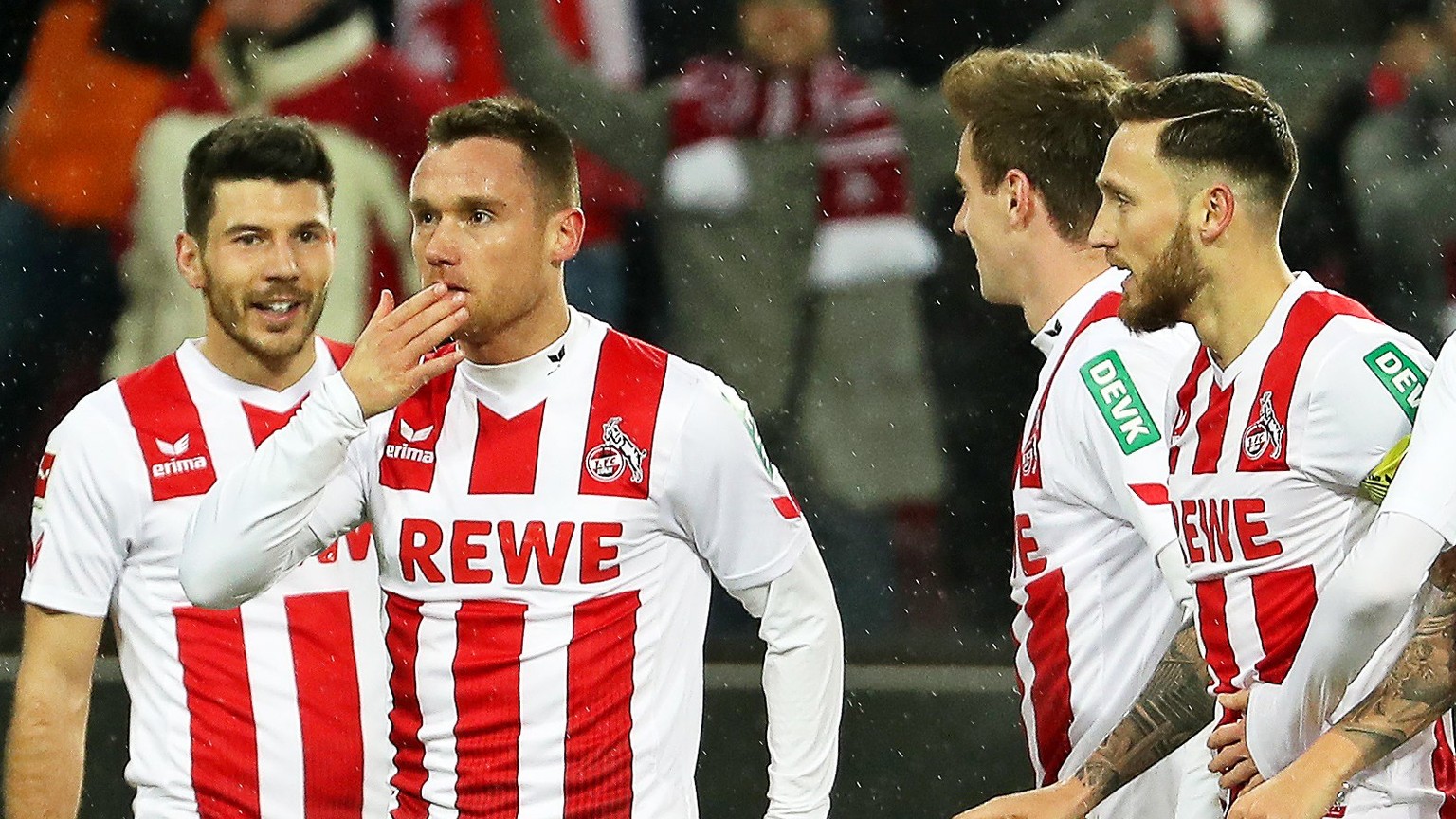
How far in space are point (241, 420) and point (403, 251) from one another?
84.6 inches

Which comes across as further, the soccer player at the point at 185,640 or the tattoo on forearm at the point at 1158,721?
the soccer player at the point at 185,640

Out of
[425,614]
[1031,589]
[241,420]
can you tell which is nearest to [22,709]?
[241,420]

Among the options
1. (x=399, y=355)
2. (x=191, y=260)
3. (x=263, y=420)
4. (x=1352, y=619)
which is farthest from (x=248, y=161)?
(x=1352, y=619)

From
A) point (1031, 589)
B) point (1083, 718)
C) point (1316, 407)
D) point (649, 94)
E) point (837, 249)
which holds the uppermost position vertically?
point (649, 94)

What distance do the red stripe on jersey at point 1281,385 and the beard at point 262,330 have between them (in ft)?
4.71

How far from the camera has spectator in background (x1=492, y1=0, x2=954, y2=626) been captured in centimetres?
531

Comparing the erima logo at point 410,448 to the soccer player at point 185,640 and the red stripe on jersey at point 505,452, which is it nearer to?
the red stripe on jersey at point 505,452


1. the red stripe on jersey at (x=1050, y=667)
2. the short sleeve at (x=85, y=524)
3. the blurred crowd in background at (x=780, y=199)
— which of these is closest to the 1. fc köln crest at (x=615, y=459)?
the red stripe on jersey at (x=1050, y=667)

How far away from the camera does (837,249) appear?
5.38 metres

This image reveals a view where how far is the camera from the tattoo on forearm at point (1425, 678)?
2.17m

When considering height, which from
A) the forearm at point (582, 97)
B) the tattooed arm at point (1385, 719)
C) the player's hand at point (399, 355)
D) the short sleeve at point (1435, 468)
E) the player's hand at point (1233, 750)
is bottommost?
the player's hand at point (1233, 750)

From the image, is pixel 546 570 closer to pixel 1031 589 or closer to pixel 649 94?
pixel 1031 589

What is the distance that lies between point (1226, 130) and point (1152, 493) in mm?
476

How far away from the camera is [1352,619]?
206cm
